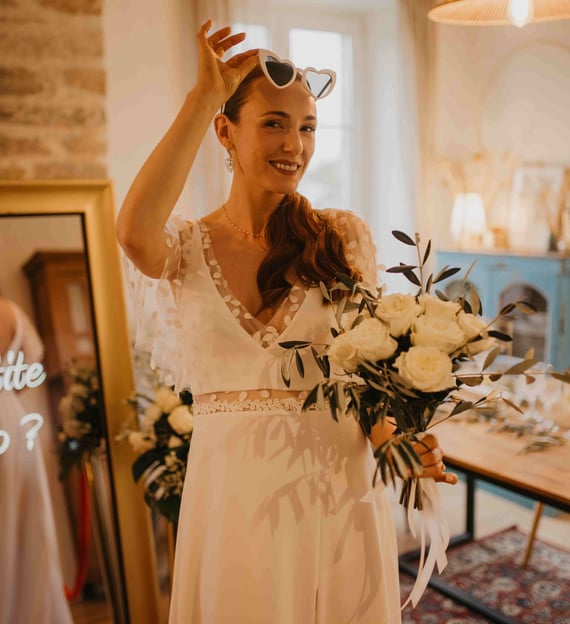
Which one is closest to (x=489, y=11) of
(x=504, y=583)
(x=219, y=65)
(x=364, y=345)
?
(x=219, y=65)

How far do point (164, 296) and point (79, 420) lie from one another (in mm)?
1002

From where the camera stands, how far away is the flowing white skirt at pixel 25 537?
6.30 feet

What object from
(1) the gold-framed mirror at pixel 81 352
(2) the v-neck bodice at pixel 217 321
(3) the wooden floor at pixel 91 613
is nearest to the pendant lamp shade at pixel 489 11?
(2) the v-neck bodice at pixel 217 321

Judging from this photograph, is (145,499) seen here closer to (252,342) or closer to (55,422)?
(55,422)

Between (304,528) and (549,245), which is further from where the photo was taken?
(549,245)

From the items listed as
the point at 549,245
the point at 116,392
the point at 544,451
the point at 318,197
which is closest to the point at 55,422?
the point at 116,392

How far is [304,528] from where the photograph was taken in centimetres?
121

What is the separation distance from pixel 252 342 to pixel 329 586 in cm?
50

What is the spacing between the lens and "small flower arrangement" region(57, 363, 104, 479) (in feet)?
6.70

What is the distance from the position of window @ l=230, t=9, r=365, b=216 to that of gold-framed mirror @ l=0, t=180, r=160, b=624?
1.71 metres

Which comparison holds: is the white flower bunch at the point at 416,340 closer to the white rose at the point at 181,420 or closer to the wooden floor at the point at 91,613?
the white rose at the point at 181,420

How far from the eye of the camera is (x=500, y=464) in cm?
208

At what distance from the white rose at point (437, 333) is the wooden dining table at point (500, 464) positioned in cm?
106

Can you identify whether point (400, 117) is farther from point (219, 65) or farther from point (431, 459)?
point (431, 459)
